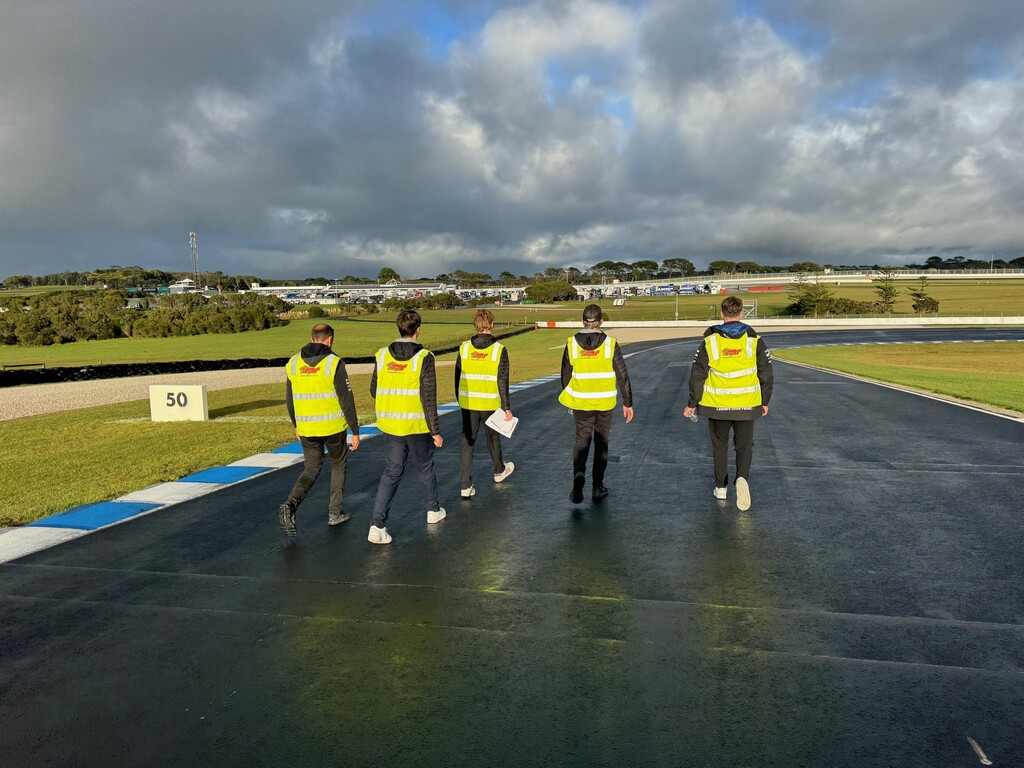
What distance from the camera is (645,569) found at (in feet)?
17.9

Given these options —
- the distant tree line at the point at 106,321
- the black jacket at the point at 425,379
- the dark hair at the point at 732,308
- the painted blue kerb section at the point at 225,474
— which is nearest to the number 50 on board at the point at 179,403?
the painted blue kerb section at the point at 225,474

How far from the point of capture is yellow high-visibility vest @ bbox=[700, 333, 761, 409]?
7.16 meters

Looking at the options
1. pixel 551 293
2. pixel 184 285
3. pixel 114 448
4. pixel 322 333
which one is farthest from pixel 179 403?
pixel 184 285

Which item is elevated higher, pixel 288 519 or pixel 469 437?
pixel 469 437

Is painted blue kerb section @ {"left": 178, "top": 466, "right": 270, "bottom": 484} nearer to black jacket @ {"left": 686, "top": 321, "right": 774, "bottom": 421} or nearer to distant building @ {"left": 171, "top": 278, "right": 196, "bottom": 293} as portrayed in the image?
black jacket @ {"left": 686, "top": 321, "right": 774, "bottom": 421}

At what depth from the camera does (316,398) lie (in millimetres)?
6527

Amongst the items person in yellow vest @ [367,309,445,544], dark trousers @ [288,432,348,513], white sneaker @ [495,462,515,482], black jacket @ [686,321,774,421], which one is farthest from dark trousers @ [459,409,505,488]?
black jacket @ [686,321,774,421]

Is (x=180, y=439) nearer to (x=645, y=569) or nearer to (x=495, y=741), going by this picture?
(x=645, y=569)

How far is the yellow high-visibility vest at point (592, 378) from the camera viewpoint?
23.7ft

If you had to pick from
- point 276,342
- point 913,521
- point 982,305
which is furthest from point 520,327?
point 982,305

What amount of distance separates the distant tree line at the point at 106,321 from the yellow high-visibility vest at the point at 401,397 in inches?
3091

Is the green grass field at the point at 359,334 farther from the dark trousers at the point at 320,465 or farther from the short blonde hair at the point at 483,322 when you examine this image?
the dark trousers at the point at 320,465

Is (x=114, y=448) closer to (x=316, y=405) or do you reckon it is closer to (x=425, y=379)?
(x=316, y=405)

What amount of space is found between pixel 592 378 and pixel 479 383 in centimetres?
138
